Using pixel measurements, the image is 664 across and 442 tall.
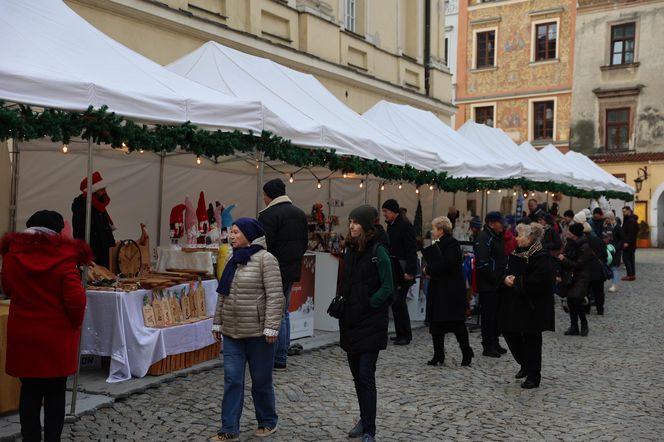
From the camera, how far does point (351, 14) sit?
56.7ft

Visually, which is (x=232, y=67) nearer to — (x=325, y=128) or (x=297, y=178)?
(x=325, y=128)

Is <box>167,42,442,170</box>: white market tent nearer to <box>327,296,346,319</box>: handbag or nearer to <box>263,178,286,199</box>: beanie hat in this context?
<box>263,178,286,199</box>: beanie hat

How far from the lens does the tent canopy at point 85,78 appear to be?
17.6 ft

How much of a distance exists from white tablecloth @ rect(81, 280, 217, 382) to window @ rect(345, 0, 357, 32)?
11714mm

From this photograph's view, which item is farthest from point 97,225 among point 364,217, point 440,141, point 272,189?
point 440,141

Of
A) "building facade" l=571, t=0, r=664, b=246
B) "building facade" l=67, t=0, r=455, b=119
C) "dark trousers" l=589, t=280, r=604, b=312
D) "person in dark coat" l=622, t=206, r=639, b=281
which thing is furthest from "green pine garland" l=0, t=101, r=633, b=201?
"building facade" l=571, t=0, r=664, b=246

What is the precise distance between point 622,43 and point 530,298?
29.6 m

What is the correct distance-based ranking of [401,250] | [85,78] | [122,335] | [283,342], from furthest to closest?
[401,250] < [283,342] < [122,335] < [85,78]

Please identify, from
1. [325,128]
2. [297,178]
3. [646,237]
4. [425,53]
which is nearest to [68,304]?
[325,128]

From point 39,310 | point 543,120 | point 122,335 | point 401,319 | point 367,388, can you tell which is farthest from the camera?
point 543,120

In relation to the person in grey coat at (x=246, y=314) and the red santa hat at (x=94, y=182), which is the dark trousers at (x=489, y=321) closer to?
the person in grey coat at (x=246, y=314)

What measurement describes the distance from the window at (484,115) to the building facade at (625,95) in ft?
13.4

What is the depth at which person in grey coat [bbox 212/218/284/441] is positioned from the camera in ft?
16.3

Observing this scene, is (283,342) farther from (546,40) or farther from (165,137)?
(546,40)
